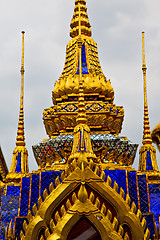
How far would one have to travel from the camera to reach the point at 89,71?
11.2 m

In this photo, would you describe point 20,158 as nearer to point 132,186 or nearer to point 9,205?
point 9,205

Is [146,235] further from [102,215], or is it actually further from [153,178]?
[153,178]

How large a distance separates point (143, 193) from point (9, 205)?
2.44m

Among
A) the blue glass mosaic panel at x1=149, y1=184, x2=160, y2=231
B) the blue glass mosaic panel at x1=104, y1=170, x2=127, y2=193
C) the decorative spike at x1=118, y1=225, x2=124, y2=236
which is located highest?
the blue glass mosaic panel at x1=104, y1=170, x2=127, y2=193

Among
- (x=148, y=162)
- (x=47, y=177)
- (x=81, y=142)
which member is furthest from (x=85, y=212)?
(x=148, y=162)

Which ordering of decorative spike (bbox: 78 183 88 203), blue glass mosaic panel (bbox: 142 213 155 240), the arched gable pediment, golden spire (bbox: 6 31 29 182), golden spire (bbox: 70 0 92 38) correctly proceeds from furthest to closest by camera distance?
golden spire (bbox: 70 0 92 38) → golden spire (bbox: 6 31 29 182) → blue glass mosaic panel (bbox: 142 213 155 240) → decorative spike (bbox: 78 183 88 203) → the arched gable pediment

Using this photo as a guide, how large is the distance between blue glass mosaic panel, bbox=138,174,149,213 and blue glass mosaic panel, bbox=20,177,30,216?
1.91 meters

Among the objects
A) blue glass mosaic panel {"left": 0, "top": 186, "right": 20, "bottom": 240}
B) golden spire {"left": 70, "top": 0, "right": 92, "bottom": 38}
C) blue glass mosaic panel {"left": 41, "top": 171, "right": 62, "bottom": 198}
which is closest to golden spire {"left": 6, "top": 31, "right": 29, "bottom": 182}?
blue glass mosaic panel {"left": 0, "top": 186, "right": 20, "bottom": 240}

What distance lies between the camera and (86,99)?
1091 centimetres

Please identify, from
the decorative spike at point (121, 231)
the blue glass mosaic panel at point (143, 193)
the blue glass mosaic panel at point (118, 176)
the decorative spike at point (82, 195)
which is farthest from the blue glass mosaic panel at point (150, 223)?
the decorative spike at point (82, 195)

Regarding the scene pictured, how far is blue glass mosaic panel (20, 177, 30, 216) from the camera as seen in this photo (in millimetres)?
8938

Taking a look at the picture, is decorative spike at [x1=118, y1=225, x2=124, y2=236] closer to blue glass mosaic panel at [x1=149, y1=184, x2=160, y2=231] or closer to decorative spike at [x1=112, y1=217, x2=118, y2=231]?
decorative spike at [x1=112, y1=217, x2=118, y2=231]

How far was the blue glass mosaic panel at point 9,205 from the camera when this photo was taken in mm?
9398

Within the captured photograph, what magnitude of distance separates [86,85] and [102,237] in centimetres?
439
